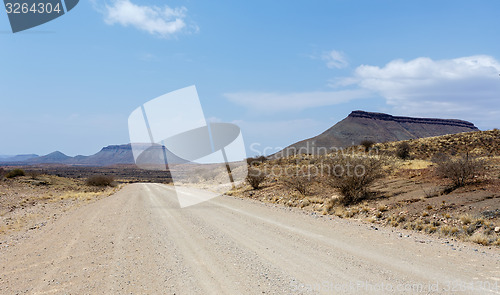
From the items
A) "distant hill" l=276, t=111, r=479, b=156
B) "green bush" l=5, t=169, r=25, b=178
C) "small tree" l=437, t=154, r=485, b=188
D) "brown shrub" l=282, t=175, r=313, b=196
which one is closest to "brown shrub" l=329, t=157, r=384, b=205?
"small tree" l=437, t=154, r=485, b=188

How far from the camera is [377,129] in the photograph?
16138 cm

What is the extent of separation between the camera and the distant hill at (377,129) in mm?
135000

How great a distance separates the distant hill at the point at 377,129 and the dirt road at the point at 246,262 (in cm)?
11446

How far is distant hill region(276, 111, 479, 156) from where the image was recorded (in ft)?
443

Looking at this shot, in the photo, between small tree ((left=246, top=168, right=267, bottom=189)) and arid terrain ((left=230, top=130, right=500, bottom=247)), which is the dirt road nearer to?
arid terrain ((left=230, top=130, right=500, bottom=247))

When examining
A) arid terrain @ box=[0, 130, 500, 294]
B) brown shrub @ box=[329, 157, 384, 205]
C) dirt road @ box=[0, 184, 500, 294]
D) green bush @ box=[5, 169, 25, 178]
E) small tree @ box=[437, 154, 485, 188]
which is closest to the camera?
dirt road @ box=[0, 184, 500, 294]

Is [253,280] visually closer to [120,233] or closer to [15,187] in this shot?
[120,233]

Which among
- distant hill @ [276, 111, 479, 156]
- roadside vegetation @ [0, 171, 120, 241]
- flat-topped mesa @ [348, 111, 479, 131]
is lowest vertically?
roadside vegetation @ [0, 171, 120, 241]

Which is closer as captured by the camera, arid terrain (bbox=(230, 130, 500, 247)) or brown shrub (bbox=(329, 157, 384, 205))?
arid terrain (bbox=(230, 130, 500, 247))

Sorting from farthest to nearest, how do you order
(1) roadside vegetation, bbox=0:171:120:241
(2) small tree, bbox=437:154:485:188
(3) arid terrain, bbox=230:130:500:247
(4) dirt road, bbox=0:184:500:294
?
(1) roadside vegetation, bbox=0:171:120:241 → (2) small tree, bbox=437:154:485:188 → (3) arid terrain, bbox=230:130:500:247 → (4) dirt road, bbox=0:184:500:294

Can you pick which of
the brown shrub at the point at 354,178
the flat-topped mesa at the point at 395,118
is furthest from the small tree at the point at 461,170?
the flat-topped mesa at the point at 395,118

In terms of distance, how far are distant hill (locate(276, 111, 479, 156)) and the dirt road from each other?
376 feet

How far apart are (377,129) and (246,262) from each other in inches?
6603

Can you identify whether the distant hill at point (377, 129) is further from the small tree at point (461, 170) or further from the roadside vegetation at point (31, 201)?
the small tree at point (461, 170)
